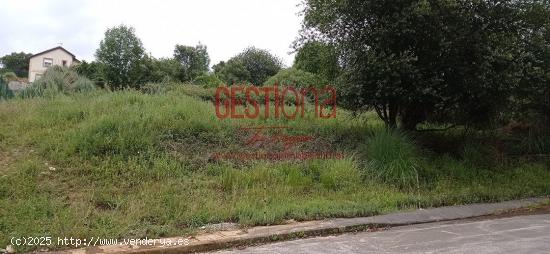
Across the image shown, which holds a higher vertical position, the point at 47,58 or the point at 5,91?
the point at 47,58

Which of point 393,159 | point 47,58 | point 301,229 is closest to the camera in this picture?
point 301,229

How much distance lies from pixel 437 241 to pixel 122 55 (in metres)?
34.6

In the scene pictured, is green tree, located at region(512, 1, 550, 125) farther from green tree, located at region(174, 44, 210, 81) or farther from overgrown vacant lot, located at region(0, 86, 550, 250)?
green tree, located at region(174, 44, 210, 81)

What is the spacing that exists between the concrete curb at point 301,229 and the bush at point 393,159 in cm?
110

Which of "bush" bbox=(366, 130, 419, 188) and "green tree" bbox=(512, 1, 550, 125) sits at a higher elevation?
"green tree" bbox=(512, 1, 550, 125)

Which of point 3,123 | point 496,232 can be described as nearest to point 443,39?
point 496,232

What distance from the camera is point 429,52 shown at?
9539 mm

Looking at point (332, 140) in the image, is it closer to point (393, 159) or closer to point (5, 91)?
point (393, 159)

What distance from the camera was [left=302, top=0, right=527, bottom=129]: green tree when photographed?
9133 mm

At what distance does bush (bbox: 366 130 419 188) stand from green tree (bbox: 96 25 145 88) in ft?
95.2

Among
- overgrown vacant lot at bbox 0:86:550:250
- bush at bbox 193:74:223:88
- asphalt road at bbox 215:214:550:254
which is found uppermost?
bush at bbox 193:74:223:88

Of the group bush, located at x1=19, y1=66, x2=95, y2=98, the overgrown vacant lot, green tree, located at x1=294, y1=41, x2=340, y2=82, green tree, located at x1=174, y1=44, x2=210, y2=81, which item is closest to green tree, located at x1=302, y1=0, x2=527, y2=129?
green tree, located at x1=294, y1=41, x2=340, y2=82

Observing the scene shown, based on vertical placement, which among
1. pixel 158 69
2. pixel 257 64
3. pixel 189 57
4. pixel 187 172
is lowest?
pixel 187 172

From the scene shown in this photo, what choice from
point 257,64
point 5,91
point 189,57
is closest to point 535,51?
point 5,91
